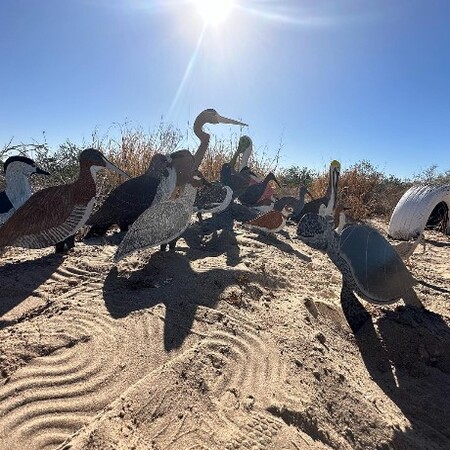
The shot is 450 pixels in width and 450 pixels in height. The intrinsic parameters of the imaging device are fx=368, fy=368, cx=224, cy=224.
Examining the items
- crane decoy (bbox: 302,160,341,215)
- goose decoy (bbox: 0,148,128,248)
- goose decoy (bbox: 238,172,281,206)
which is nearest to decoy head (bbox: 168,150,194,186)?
goose decoy (bbox: 0,148,128,248)

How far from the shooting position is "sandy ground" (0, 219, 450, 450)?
64.7 inches

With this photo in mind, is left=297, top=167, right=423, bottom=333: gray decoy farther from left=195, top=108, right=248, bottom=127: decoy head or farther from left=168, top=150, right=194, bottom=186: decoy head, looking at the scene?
left=195, top=108, right=248, bottom=127: decoy head

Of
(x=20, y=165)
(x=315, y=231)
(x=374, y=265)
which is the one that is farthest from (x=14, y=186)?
(x=374, y=265)

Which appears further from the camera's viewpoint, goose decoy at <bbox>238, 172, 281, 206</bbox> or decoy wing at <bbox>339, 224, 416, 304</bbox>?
goose decoy at <bbox>238, 172, 281, 206</bbox>

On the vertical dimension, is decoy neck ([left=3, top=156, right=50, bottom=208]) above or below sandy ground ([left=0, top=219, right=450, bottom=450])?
above

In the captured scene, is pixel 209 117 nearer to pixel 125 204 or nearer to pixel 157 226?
pixel 125 204

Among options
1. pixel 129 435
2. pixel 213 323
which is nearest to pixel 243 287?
pixel 213 323

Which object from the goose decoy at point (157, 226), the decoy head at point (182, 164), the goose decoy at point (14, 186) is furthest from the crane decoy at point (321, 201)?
the goose decoy at point (14, 186)

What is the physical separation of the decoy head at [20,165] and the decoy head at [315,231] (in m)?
3.27

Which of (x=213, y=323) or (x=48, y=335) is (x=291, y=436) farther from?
(x=48, y=335)

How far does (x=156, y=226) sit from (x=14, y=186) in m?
2.10

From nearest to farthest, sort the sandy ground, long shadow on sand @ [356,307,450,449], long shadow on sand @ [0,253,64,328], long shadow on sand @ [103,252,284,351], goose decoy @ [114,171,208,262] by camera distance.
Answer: the sandy ground
long shadow on sand @ [356,307,450,449]
long shadow on sand @ [103,252,284,351]
long shadow on sand @ [0,253,64,328]
goose decoy @ [114,171,208,262]

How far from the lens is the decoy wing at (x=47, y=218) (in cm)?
361

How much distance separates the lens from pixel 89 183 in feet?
13.0
